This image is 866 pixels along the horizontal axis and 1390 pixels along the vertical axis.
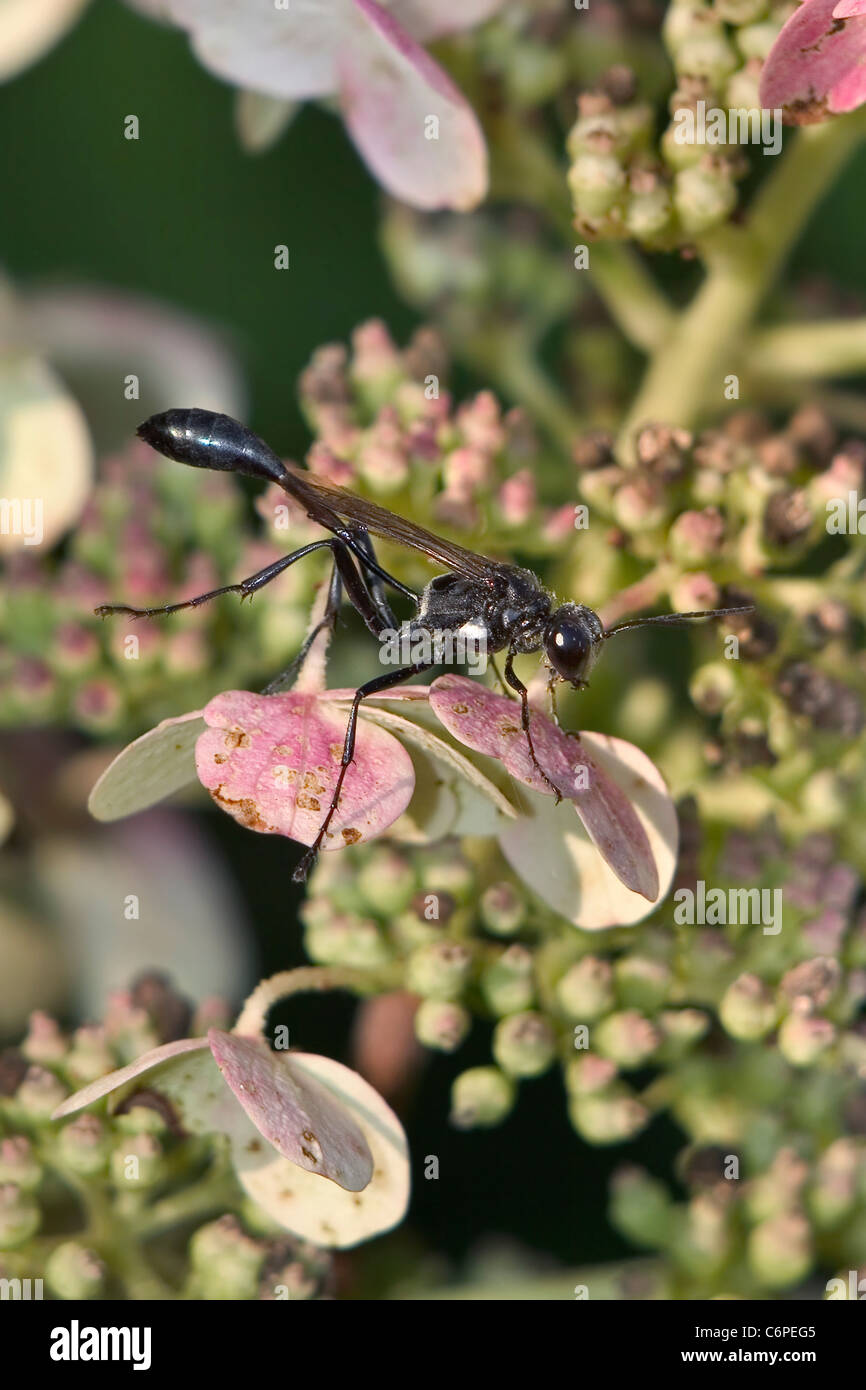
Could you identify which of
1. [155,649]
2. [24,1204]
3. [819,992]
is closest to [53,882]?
[155,649]

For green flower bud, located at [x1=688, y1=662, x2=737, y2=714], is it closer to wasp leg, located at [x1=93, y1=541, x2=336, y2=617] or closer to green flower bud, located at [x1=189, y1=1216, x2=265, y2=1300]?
wasp leg, located at [x1=93, y1=541, x2=336, y2=617]

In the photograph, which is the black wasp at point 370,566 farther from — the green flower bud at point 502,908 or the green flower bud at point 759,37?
the green flower bud at point 759,37

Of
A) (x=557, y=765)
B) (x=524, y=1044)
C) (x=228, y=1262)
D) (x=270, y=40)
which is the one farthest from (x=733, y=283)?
(x=228, y=1262)

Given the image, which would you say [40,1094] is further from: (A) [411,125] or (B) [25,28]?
(B) [25,28]

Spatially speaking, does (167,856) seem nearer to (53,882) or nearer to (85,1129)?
(53,882)

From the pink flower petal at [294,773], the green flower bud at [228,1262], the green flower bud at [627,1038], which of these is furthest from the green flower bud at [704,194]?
the green flower bud at [228,1262]
